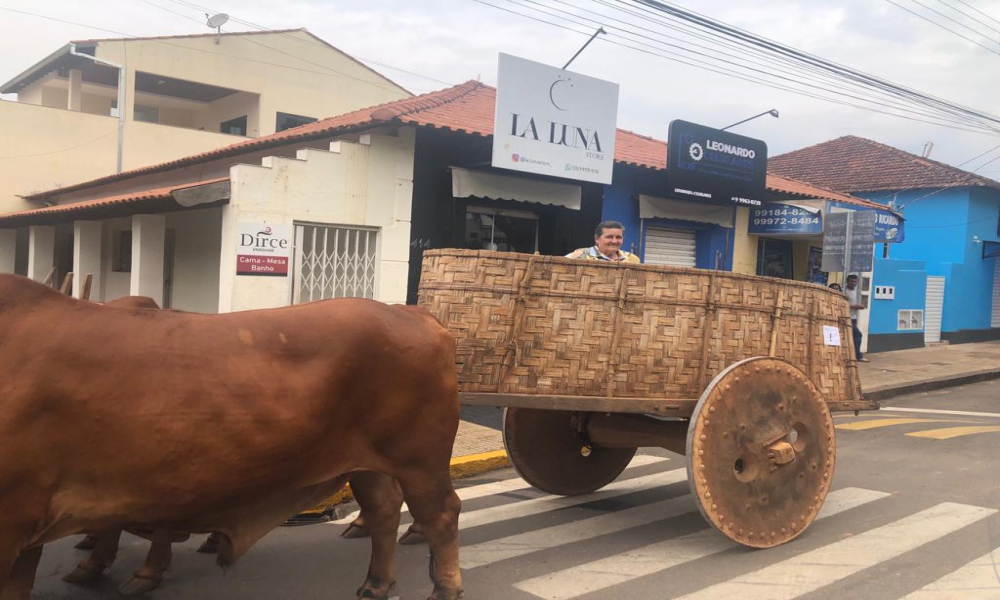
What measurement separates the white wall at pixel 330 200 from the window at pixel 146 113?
18.8 meters

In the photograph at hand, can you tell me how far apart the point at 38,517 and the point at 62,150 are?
64.6ft

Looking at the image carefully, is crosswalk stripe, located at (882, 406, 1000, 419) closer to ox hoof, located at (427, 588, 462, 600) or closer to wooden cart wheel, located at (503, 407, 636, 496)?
wooden cart wheel, located at (503, 407, 636, 496)

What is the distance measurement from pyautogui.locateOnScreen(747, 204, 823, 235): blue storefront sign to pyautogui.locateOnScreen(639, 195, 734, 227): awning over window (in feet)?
2.05

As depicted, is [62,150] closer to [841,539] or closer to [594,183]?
[594,183]

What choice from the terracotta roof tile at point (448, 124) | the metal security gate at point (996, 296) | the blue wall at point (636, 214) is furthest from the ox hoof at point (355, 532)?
the metal security gate at point (996, 296)

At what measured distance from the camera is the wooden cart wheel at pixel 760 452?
4266 mm

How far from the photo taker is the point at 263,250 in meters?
9.12

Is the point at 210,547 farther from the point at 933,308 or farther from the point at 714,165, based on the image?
the point at 933,308

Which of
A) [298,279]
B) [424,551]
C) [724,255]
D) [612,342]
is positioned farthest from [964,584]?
[724,255]

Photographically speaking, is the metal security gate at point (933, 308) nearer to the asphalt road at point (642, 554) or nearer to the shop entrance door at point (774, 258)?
the shop entrance door at point (774, 258)

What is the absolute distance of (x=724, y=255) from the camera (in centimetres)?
1413

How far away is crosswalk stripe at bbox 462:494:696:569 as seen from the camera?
4.54m

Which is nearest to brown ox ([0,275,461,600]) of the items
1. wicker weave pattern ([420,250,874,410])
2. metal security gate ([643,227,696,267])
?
wicker weave pattern ([420,250,874,410])

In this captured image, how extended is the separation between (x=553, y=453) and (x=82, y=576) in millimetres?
3008
